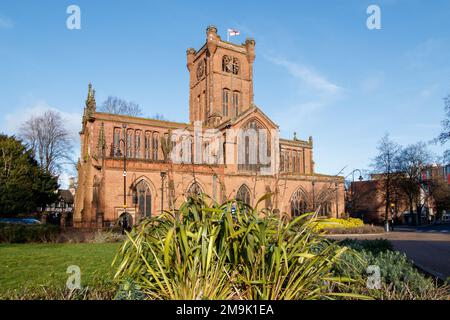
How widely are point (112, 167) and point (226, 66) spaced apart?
26.3 metres

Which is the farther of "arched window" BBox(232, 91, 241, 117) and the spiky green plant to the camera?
"arched window" BBox(232, 91, 241, 117)

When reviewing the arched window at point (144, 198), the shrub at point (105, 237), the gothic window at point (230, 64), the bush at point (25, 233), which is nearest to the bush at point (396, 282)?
the shrub at point (105, 237)

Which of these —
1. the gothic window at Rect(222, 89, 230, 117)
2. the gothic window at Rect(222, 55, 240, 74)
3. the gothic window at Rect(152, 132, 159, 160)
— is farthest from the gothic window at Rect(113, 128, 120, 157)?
the gothic window at Rect(222, 55, 240, 74)

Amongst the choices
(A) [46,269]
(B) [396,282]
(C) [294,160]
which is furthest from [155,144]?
(B) [396,282]

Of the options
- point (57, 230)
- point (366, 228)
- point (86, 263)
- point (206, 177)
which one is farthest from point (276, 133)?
point (86, 263)

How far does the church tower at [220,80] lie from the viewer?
159 feet

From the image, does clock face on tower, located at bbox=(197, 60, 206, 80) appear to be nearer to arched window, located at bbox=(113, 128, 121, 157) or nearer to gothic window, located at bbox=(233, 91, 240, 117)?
gothic window, located at bbox=(233, 91, 240, 117)

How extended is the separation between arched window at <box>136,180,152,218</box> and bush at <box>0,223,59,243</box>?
12.4m

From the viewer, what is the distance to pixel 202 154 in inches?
1718

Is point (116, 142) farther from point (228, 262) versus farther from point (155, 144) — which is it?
point (228, 262)

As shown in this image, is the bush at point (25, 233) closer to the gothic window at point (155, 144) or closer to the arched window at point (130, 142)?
the arched window at point (130, 142)

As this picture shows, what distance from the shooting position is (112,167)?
30703 mm

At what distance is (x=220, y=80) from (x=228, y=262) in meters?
46.3

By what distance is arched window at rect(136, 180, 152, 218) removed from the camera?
32.0 metres
